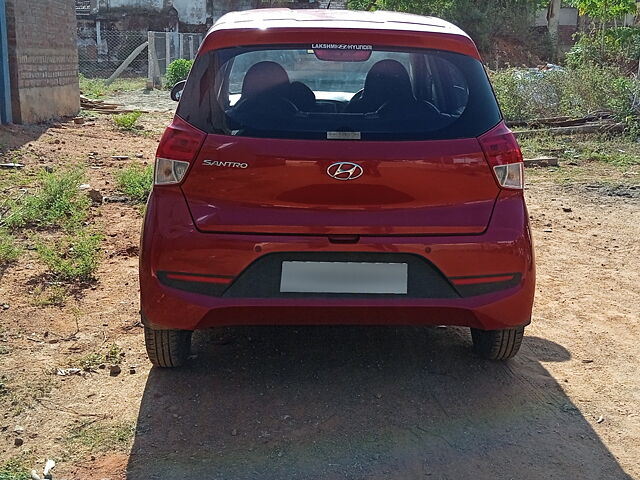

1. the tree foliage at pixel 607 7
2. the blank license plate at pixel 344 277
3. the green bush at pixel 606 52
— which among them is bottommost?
the blank license plate at pixel 344 277

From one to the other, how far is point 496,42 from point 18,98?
22.8 metres

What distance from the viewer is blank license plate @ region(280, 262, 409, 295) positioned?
10.2 ft

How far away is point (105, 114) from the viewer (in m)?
15.5

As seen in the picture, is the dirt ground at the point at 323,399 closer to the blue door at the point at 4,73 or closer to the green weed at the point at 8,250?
the green weed at the point at 8,250

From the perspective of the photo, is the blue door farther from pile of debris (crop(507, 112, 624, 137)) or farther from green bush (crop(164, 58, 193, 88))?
green bush (crop(164, 58, 193, 88))

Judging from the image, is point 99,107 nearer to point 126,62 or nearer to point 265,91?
point 126,62

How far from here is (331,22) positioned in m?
3.35

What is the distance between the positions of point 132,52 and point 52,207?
26.1 meters

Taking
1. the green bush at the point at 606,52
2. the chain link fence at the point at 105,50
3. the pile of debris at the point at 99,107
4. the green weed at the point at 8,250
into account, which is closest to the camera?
the green weed at the point at 8,250

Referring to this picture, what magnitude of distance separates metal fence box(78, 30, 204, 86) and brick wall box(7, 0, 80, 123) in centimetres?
1115

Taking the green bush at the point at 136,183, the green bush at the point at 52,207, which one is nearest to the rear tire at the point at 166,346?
the green bush at the point at 52,207

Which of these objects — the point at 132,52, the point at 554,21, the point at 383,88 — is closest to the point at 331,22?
the point at 383,88

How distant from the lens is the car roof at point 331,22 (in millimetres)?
3262

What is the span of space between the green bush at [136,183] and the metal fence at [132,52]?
57.7 feet
